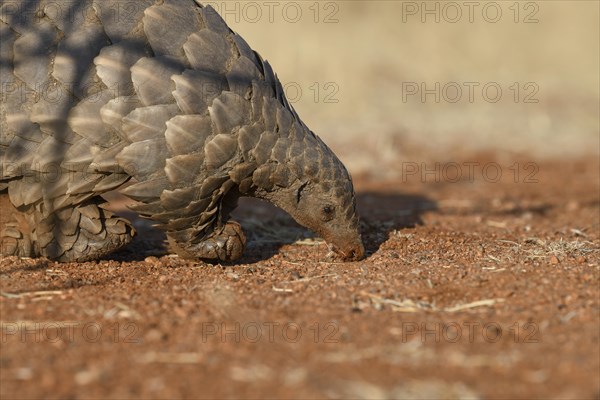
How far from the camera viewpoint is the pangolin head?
224 inches

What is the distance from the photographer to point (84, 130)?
509cm

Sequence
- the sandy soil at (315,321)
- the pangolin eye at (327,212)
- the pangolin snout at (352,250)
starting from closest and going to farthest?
1. the sandy soil at (315,321)
2. the pangolin eye at (327,212)
3. the pangolin snout at (352,250)

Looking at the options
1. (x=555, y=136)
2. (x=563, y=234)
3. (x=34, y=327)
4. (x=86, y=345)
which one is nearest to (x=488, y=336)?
(x=86, y=345)

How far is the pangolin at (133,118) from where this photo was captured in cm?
509

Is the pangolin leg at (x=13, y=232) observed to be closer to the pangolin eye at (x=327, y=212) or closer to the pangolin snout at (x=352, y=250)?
the pangolin eye at (x=327, y=212)

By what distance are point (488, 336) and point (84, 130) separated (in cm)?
280

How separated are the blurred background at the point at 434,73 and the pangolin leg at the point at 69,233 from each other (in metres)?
6.01

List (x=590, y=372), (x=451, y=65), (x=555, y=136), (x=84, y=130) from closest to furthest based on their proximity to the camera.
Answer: (x=590, y=372)
(x=84, y=130)
(x=555, y=136)
(x=451, y=65)

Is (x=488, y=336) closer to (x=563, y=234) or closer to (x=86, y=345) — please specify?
(x=86, y=345)

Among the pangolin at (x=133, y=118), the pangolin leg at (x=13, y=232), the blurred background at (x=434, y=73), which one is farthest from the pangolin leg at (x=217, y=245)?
the blurred background at (x=434, y=73)

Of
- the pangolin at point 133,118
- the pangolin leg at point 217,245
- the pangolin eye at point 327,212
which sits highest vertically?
the pangolin at point 133,118

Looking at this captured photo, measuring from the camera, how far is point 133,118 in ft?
16.6

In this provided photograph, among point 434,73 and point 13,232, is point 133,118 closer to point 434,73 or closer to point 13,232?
point 13,232

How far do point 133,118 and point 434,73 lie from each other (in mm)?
13720
